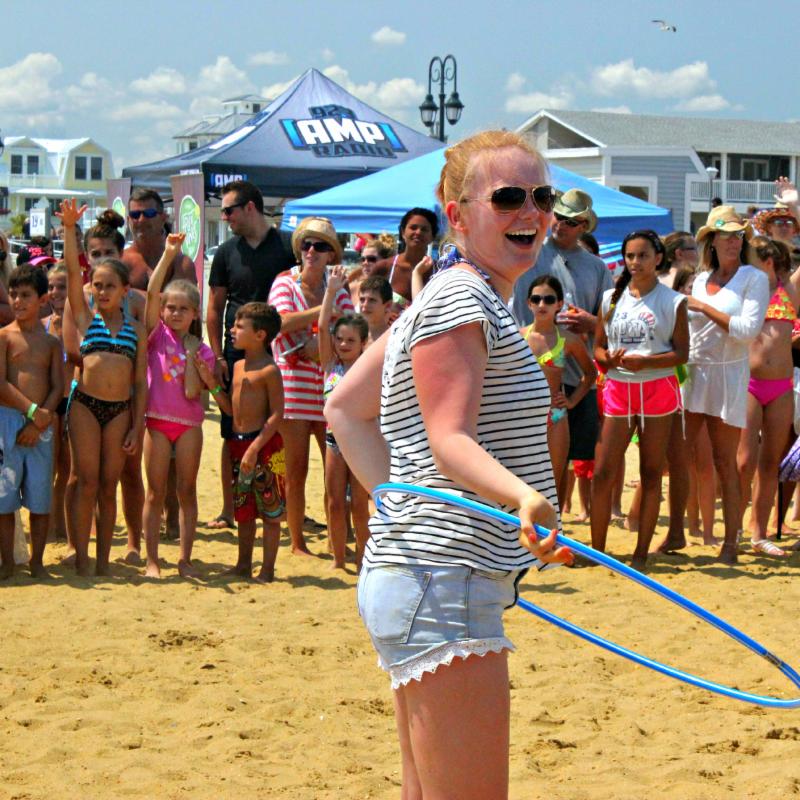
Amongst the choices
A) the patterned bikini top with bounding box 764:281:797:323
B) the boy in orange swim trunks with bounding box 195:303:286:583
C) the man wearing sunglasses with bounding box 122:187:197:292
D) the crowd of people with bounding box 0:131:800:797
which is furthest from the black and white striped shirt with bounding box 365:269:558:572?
the patterned bikini top with bounding box 764:281:797:323

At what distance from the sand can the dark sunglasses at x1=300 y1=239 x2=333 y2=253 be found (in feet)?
6.99

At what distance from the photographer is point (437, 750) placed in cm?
251

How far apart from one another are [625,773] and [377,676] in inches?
58.7

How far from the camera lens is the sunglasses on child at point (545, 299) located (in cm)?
775

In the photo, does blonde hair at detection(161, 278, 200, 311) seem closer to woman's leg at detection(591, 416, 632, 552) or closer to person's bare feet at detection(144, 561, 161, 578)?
person's bare feet at detection(144, 561, 161, 578)

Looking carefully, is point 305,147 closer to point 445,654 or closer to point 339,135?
point 339,135

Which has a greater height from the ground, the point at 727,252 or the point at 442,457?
the point at 727,252

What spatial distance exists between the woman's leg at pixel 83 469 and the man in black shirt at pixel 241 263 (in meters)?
1.26

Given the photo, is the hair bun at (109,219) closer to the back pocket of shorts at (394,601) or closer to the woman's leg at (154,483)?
the woman's leg at (154,483)

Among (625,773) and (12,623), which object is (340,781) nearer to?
(625,773)

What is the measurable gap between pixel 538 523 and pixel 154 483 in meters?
5.45

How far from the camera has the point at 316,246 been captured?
26.7 feet

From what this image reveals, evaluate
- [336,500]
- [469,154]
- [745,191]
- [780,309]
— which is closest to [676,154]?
[745,191]

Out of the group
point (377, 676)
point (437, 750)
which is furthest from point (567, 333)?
point (437, 750)
